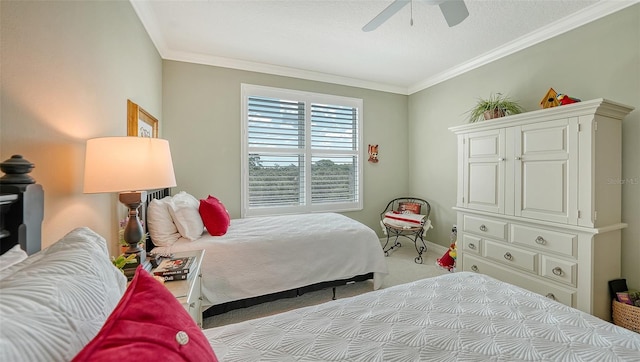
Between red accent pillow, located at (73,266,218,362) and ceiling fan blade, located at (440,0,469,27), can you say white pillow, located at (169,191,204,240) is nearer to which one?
red accent pillow, located at (73,266,218,362)

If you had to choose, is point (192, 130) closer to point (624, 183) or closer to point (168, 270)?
point (168, 270)

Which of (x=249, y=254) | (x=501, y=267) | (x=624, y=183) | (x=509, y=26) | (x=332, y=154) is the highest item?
(x=509, y=26)

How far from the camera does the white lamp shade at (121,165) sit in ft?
4.08

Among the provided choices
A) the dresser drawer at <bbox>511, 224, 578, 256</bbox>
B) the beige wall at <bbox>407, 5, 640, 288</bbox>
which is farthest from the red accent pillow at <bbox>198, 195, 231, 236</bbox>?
the beige wall at <bbox>407, 5, 640, 288</bbox>

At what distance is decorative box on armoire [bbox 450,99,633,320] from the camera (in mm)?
1987

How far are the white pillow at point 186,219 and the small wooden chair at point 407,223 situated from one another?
2.60 metres

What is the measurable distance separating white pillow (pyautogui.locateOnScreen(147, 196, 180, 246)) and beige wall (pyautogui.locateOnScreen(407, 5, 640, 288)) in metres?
3.50

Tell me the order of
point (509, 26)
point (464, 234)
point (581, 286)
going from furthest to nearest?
1. point (464, 234)
2. point (509, 26)
3. point (581, 286)

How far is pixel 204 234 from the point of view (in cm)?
239

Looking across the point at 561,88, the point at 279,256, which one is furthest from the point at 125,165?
the point at 561,88

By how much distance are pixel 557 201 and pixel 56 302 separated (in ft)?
9.68

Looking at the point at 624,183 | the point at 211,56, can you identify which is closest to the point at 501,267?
the point at 624,183

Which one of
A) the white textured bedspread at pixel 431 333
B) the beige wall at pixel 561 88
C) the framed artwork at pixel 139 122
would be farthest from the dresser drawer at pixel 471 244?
the framed artwork at pixel 139 122

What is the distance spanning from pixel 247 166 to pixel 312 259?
1752mm
